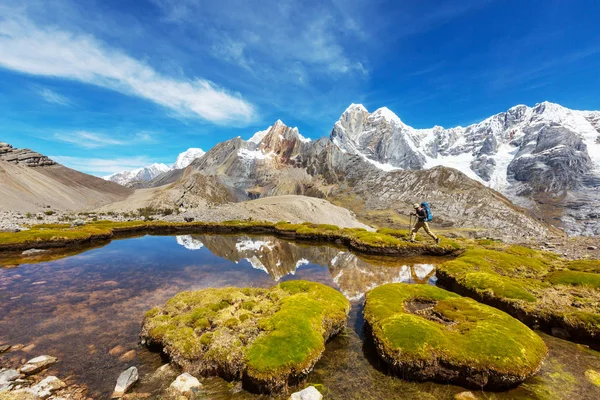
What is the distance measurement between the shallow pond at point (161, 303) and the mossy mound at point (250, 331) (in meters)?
0.81

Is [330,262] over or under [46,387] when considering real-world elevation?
over

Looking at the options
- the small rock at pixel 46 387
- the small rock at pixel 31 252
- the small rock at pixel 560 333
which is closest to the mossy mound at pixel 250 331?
the small rock at pixel 46 387

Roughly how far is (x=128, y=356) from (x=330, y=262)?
2603 cm

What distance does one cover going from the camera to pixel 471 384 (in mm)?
12156

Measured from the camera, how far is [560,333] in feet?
54.3

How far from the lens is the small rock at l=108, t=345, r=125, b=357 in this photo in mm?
14380

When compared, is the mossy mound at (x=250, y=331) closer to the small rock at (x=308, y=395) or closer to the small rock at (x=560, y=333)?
the small rock at (x=308, y=395)

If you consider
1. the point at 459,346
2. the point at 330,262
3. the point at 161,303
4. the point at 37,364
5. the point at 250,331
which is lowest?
the point at 37,364

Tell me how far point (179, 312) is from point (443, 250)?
122ft

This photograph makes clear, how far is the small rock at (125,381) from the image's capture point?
11.3 metres

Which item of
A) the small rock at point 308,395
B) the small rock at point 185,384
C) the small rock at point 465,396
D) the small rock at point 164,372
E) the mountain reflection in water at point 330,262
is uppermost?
the mountain reflection in water at point 330,262

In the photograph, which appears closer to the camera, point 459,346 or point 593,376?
point 593,376

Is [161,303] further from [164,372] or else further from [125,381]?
[125,381]

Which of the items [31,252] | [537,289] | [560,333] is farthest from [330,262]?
[31,252]
